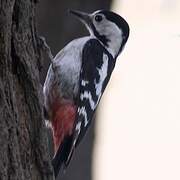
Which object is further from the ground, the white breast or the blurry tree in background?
the blurry tree in background

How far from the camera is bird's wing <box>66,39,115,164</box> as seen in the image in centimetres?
352

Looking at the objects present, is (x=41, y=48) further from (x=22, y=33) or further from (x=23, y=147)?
(x=23, y=147)

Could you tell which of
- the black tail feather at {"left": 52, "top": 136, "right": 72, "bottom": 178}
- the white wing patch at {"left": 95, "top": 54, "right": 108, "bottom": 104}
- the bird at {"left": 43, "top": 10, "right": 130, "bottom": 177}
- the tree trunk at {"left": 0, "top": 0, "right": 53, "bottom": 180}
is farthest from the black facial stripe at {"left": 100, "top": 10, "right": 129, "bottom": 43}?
the tree trunk at {"left": 0, "top": 0, "right": 53, "bottom": 180}

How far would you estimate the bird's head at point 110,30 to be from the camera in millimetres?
4031

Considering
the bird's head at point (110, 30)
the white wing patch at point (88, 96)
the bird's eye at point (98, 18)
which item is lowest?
the white wing patch at point (88, 96)

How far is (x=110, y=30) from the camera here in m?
4.18

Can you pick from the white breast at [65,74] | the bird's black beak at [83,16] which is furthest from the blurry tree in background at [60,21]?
the white breast at [65,74]

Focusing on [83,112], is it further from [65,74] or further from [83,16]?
[83,16]

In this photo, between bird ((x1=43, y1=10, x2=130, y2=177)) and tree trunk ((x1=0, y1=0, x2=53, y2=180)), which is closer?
tree trunk ((x1=0, y1=0, x2=53, y2=180))

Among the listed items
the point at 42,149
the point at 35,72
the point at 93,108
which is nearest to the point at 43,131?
the point at 42,149

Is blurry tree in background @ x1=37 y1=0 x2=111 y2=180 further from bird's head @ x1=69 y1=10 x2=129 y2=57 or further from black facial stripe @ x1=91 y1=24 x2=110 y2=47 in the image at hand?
black facial stripe @ x1=91 y1=24 x2=110 y2=47

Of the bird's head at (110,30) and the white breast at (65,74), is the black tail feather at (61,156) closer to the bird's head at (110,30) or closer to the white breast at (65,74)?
the white breast at (65,74)

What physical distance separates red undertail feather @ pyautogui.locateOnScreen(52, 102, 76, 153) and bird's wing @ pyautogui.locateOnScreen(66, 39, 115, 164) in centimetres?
4

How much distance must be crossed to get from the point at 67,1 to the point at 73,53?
54 cm
